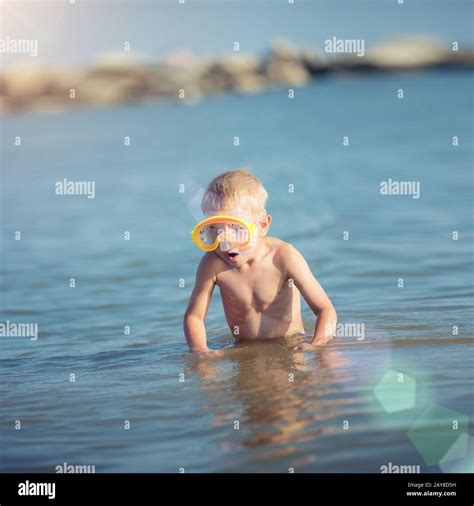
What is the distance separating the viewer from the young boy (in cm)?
456

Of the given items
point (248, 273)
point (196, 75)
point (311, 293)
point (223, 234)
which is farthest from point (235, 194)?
point (196, 75)

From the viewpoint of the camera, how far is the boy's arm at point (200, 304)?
4.81 m

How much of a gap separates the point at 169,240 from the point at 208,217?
14.4 feet

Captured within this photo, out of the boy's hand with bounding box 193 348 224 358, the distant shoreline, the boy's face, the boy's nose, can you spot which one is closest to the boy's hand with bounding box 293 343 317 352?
→ the boy's hand with bounding box 193 348 224 358

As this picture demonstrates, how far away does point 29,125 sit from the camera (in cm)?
2427

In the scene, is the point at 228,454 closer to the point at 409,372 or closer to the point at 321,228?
the point at 409,372

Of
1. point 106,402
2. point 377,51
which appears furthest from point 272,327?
point 377,51

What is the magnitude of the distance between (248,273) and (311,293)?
34cm

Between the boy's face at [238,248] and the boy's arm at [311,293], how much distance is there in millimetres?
169

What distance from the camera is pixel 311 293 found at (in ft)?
15.4

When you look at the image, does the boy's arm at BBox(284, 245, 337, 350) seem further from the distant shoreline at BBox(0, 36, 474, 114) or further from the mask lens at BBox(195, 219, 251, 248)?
the distant shoreline at BBox(0, 36, 474, 114)

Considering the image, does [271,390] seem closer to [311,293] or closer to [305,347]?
[305,347]

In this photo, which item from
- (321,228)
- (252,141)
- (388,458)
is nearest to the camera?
(388,458)

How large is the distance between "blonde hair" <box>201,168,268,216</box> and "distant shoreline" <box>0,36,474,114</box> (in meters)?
20.3
